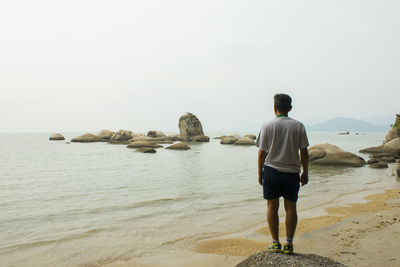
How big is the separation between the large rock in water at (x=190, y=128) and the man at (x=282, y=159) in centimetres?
5165

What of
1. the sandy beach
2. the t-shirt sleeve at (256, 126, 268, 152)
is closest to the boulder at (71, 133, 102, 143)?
the sandy beach

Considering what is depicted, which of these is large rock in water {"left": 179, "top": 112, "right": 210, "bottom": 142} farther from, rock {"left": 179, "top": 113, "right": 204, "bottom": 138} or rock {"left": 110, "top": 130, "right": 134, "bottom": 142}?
rock {"left": 110, "top": 130, "right": 134, "bottom": 142}

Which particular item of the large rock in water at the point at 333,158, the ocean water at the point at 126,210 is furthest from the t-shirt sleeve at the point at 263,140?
the large rock in water at the point at 333,158

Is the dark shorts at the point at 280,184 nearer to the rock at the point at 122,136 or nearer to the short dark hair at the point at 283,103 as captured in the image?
the short dark hair at the point at 283,103

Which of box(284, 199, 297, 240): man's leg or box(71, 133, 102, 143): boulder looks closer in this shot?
box(284, 199, 297, 240): man's leg

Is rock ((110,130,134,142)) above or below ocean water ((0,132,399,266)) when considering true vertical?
above

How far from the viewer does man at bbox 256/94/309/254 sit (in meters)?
3.65

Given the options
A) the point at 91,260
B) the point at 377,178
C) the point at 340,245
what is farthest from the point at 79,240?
the point at 377,178

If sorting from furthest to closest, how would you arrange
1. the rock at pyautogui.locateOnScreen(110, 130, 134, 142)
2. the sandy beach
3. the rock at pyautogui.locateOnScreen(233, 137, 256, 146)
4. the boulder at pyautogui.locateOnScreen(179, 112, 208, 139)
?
1. the boulder at pyautogui.locateOnScreen(179, 112, 208, 139)
2. the rock at pyautogui.locateOnScreen(110, 130, 134, 142)
3. the rock at pyautogui.locateOnScreen(233, 137, 256, 146)
4. the sandy beach

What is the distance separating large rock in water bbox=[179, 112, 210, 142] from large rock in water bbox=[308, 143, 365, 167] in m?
36.3

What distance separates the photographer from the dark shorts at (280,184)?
3.64 metres

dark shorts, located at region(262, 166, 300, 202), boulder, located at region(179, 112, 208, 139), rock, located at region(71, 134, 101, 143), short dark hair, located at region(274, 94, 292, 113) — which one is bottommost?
dark shorts, located at region(262, 166, 300, 202)

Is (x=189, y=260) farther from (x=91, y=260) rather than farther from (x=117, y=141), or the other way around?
(x=117, y=141)

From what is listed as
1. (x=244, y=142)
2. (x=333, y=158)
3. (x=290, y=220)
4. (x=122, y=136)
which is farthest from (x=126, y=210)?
(x=122, y=136)
